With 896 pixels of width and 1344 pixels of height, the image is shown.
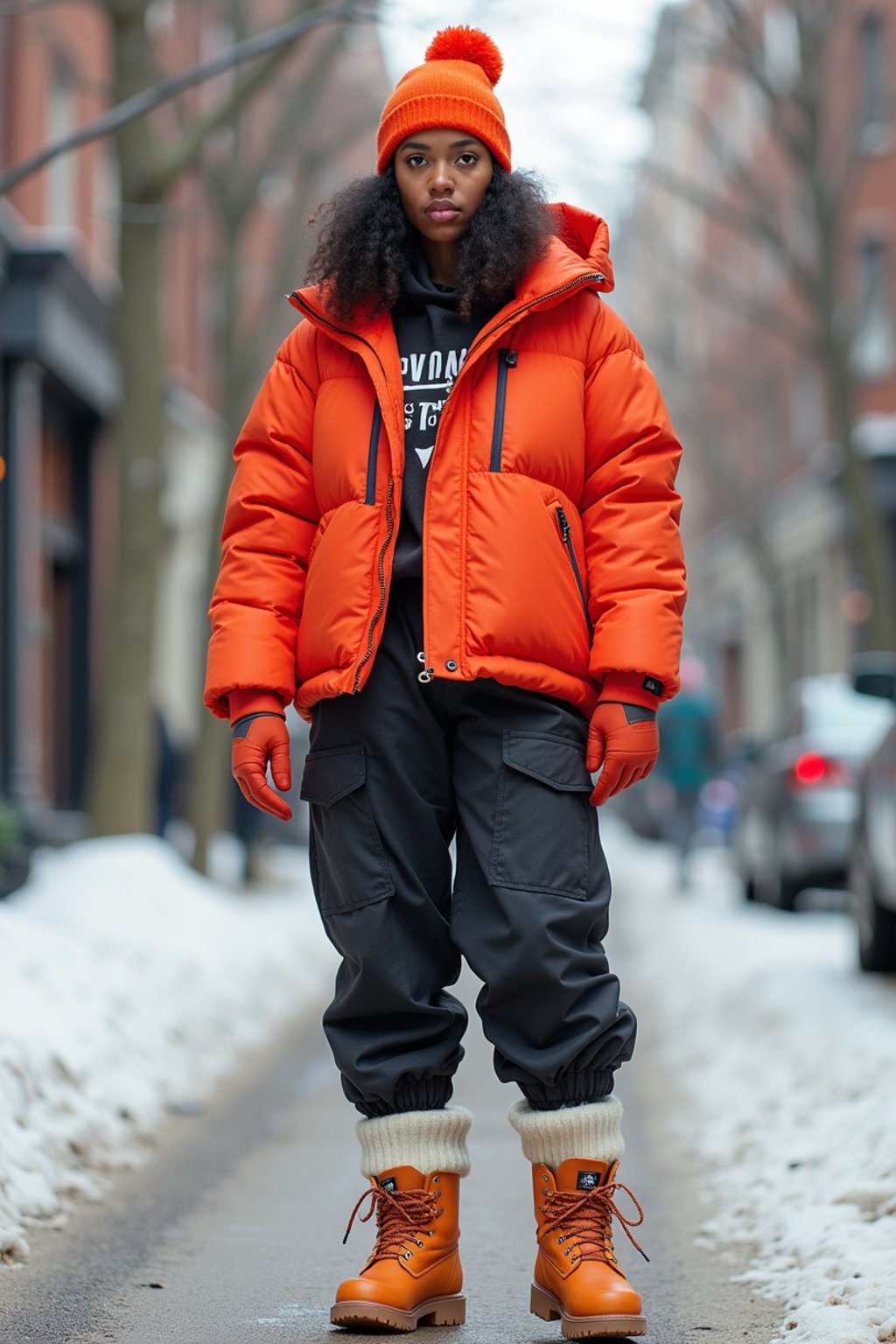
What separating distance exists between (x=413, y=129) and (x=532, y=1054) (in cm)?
160

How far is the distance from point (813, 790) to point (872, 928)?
3907 millimetres

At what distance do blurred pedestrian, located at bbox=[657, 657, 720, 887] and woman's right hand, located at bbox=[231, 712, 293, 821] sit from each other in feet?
38.7

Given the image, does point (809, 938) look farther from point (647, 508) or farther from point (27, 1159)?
point (647, 508)

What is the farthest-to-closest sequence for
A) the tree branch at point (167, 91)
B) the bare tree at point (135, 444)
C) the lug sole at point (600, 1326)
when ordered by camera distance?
1. the bare tree at point (135, 444)
2. the tree branch at point (167, 91)
3. the lug sole at point (600, 1326)

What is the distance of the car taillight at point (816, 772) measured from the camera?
1173 cm

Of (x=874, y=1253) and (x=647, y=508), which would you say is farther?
(x=874, y=1253)

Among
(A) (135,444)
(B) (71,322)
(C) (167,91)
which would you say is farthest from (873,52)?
(C) (167,91)

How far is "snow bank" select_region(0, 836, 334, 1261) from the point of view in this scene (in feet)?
15.7

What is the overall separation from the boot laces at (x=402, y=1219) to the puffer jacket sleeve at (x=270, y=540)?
0.87 m

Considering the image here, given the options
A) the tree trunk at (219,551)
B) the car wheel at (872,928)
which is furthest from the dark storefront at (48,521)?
the car wheel at (872,928)

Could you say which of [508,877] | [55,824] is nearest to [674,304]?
[55,824]

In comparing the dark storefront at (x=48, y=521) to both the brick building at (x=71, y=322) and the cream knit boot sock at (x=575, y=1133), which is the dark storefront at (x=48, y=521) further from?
the cream knit boot sock at (x=575, y=1133)

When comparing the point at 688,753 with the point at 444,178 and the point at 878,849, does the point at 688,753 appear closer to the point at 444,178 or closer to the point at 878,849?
the point at 878,849

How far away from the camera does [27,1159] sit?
14.8 feet
